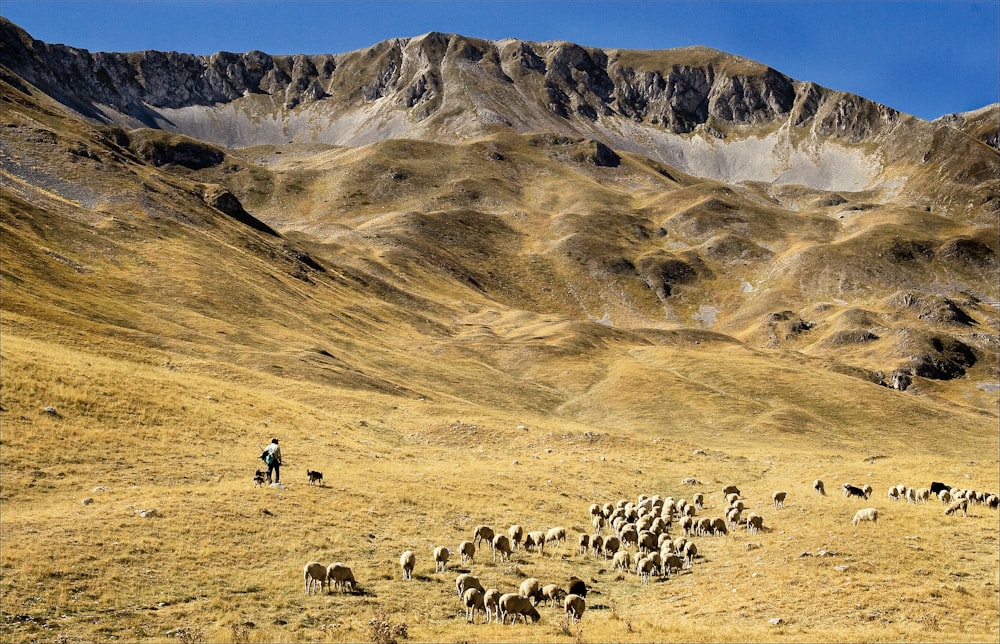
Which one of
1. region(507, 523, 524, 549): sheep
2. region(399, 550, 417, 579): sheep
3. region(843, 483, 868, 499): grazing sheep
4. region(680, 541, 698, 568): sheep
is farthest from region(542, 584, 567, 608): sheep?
region(843, 483, 868, 499): grazing sheep

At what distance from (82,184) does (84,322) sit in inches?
2833

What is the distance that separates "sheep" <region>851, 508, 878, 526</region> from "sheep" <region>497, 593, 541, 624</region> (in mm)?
19362

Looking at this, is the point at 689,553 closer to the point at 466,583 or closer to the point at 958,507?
the point at 466,583

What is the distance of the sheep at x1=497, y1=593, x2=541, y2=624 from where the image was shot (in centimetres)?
2058

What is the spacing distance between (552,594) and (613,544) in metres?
7.54

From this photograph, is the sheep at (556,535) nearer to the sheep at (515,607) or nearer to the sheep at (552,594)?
the sheep at (552,594)

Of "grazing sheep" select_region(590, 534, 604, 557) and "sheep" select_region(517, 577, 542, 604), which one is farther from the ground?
"grazing sheep" select_region(590, 534, 604, 557)

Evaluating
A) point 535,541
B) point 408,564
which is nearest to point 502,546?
point 535,541

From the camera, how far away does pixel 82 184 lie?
125 m

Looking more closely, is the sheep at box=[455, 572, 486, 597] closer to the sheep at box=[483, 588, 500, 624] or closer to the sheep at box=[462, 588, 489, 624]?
the sheep at box=[462, 588, 489, 624]

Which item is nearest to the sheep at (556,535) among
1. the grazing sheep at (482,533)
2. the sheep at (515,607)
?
the grazing sheep at (482,533)

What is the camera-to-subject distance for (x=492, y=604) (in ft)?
70.1

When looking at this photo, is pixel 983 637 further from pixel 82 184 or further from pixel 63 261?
pixel 82 184

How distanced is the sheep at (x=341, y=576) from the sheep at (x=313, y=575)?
0.67 feet
